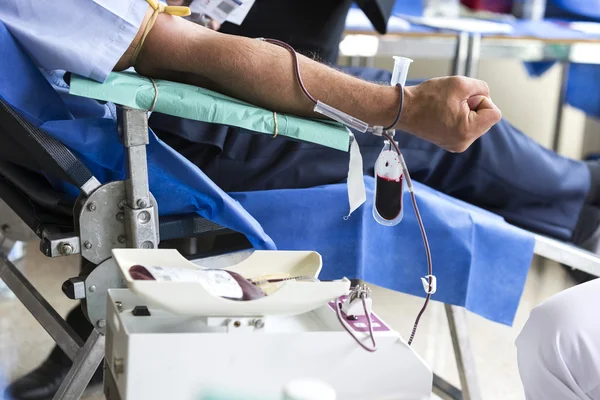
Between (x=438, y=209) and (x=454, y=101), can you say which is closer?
(x=454, y=101)

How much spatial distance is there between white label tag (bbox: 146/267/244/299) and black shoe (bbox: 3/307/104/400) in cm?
89

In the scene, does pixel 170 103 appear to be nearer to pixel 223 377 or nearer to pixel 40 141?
pixel 40 141

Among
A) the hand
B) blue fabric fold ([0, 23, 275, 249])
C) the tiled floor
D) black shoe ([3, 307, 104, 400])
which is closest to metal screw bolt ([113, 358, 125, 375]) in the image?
blue fabric fold ([0, 23, 275, 249])

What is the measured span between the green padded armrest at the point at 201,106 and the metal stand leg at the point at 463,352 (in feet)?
2.06

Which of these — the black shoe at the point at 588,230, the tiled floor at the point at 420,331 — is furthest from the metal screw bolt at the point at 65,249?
the black shoe at the point at 588,230

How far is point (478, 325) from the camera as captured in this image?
7.20 ft

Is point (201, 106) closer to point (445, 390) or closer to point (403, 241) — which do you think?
point (403, 241)

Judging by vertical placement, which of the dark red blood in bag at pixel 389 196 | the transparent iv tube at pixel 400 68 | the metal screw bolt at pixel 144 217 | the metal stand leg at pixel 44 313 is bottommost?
the metal stand leg at pixel 44 313

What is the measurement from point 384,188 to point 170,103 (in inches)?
10.9

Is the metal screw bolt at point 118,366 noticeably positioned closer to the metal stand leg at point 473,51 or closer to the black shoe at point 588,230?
the black shoe at point 588,230

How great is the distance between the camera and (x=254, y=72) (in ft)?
3.33

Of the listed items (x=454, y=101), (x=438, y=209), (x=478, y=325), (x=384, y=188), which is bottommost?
(x=478, y=325)

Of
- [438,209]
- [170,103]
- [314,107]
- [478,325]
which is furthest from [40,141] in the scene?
[478,325]

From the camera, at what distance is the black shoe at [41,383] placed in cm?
159
